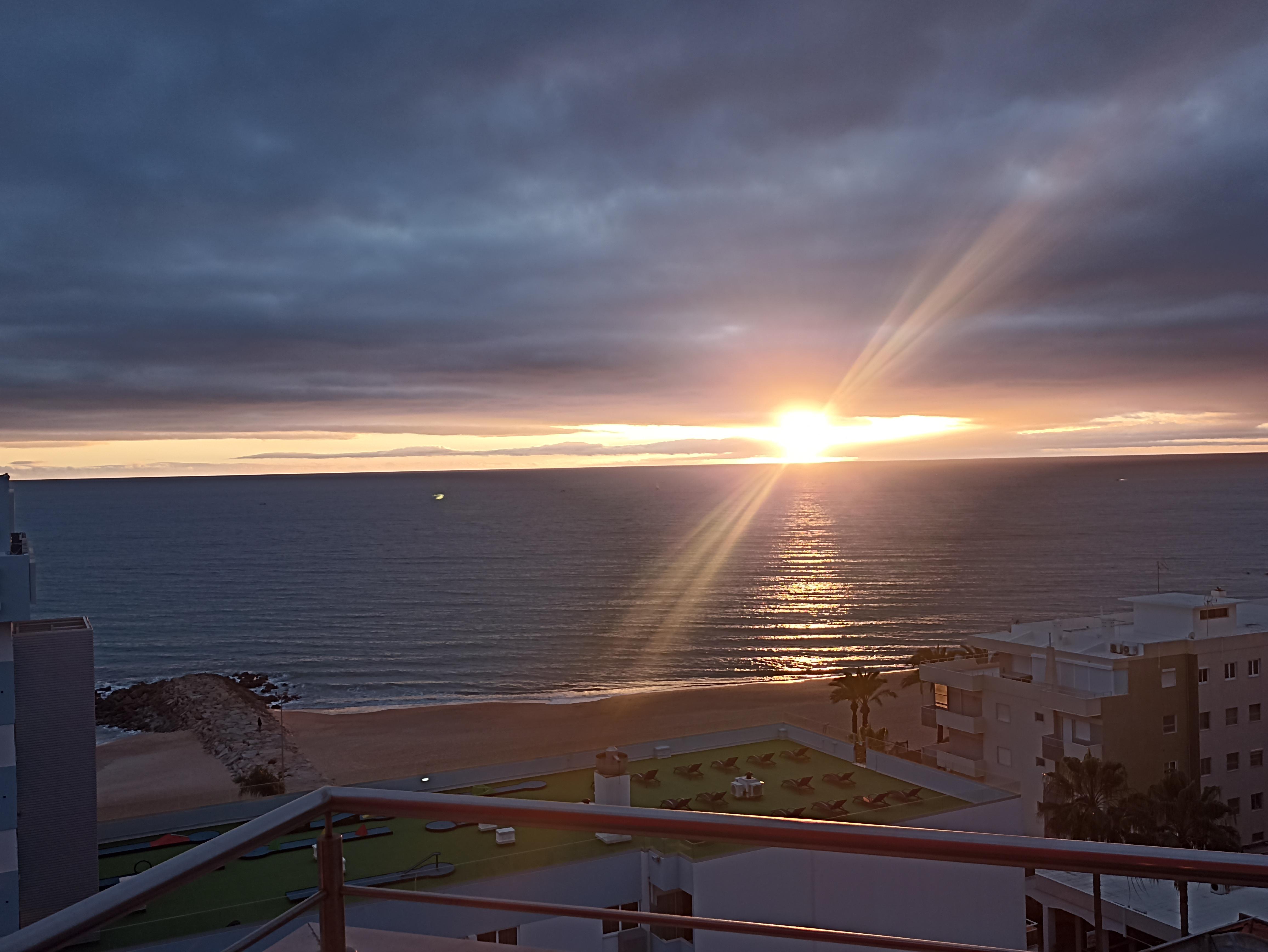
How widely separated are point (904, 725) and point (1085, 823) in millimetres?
20433

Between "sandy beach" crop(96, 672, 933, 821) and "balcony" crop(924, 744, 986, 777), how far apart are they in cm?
932

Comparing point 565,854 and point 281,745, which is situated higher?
point 565,854

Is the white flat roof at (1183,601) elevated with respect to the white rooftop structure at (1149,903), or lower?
elevated

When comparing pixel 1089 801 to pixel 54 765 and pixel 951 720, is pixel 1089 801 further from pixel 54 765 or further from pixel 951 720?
pixel 54 765

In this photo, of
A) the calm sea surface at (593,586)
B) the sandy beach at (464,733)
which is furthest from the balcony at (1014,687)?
the calm sea surface at (593,586)

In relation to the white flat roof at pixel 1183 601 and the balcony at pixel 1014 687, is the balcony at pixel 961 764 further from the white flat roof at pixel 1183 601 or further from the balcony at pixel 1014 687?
the white flat roof at pixel 1183 601

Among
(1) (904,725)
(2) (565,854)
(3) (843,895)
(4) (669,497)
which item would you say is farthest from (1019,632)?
(4) (669,497)

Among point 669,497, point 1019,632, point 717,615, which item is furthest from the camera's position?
point 669,497

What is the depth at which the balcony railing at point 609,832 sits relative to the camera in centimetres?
157

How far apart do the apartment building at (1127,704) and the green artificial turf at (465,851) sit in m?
8.67

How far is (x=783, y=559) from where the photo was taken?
91125 millimetres

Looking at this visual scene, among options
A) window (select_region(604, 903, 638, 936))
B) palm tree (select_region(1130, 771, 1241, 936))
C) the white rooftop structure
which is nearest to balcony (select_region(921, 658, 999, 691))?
palm tree (select_region(1130, 771, 1241, 936))

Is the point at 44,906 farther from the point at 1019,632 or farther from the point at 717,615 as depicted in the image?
the point at 717,615

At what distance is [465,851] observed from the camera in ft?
45.4
